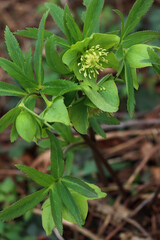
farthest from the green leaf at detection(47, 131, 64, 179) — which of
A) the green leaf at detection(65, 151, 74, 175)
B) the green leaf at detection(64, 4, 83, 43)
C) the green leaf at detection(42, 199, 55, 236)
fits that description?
the green leaf at detection(64, 4, 83, 43)

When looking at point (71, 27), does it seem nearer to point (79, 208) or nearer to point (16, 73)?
point (16, 73)

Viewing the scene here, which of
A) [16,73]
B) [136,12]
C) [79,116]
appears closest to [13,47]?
[16,73]

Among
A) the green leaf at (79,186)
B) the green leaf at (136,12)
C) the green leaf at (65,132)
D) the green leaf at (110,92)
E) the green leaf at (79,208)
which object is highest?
the green leaf at (136,12)

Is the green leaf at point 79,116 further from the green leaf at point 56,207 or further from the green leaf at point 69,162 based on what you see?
the green leaf at point 69,162

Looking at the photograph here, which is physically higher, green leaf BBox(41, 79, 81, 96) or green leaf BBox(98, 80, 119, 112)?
green leaf BBox(41, 79, 81, 96)

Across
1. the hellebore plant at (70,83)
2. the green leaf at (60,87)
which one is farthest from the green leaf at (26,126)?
the green leaf at (60,87)

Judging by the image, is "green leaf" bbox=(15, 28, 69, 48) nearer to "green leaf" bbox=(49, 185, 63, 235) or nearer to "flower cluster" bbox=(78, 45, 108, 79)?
"flower cluster" bbox=(78, 45, 108, 79)
